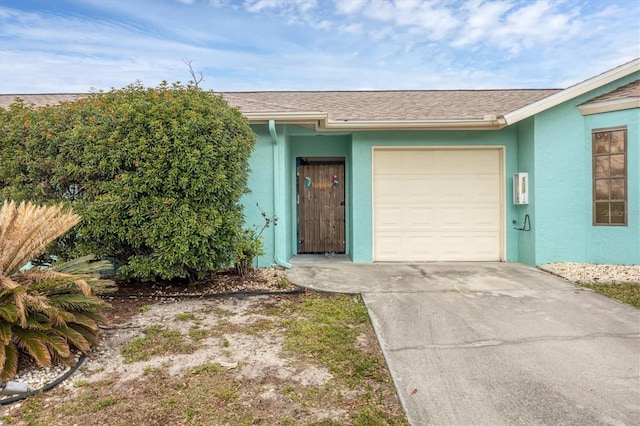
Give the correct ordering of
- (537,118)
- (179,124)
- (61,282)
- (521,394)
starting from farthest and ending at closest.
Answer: (537,118) < (179,124) < (61,282) < (521,394)

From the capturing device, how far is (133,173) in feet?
15.4

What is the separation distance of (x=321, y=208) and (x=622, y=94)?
6.10 m

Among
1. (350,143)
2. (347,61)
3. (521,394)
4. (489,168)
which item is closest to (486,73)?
(347,61)

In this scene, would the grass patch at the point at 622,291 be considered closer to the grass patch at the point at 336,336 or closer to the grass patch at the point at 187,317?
the grass patch at the point at 336,336

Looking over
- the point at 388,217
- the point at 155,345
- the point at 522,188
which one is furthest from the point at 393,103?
the point at 155,345

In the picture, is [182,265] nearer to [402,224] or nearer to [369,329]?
[369,329]

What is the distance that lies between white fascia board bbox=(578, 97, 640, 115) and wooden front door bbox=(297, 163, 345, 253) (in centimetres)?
484

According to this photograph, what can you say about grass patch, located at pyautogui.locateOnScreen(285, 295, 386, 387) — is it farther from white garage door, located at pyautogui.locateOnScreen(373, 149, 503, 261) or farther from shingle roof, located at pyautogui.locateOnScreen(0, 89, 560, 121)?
shingle roof, located at pyautogui.locateOnScreen(0, 89, 560, 121)

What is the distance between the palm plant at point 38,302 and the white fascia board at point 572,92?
690cm

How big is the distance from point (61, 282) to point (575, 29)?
12.5m

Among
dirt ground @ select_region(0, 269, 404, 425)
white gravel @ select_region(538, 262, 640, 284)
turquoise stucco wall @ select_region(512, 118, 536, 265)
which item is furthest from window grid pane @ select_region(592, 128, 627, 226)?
dirt ground @ select_region(0, 269, 404, 425)

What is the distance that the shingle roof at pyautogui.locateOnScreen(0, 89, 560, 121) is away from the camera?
7195 millimetres

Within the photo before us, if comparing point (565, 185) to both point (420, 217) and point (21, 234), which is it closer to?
point (420, 217)

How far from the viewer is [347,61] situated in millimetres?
13742
